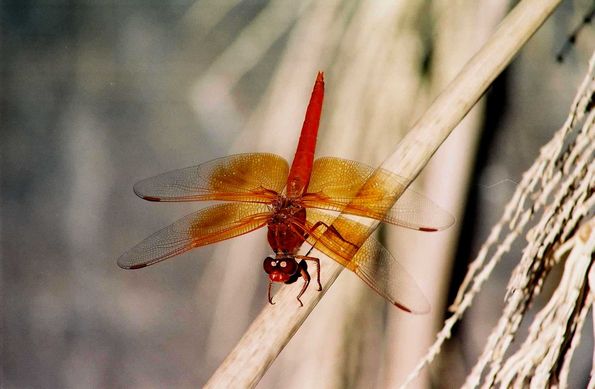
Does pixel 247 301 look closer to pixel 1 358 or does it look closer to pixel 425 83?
pixel 425 83

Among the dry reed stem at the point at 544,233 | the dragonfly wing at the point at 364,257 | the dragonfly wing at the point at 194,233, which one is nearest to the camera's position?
the dry reed stem at the point at 544,233

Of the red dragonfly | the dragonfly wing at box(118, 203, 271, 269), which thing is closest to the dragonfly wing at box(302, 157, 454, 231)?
the red dragonfly

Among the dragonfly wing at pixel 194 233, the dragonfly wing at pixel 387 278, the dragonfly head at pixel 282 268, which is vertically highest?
the dragonfly wing at pixel 387 278

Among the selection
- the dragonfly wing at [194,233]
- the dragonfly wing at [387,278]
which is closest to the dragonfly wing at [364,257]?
the dragonfly wing at [387,278]

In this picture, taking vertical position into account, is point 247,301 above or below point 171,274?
above

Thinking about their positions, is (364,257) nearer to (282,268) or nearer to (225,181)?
(282,268)

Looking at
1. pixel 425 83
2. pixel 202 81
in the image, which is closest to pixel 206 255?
pixel 202 81

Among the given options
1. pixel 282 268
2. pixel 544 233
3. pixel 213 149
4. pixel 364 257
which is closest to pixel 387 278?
pixel 364 257

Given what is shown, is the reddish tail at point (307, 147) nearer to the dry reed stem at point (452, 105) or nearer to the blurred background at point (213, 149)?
the blurred background at point (213, 149)
